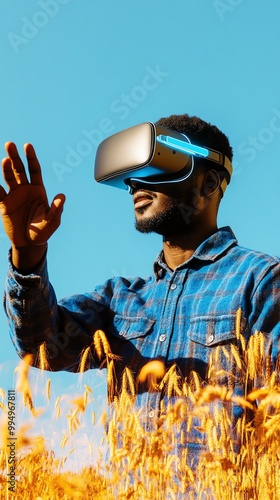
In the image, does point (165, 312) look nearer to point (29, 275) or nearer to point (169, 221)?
point (169, 221)

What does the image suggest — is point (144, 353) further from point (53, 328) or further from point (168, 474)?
point (168, 474)

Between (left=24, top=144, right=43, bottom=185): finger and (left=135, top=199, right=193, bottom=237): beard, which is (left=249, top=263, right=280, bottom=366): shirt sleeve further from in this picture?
(left=24, top=144, right=43, bottom=185): finger

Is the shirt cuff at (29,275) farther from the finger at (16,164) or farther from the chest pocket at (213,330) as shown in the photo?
the chest pocket at (213,330)

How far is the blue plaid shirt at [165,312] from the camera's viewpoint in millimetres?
2723

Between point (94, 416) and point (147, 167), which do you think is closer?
point (94, 416)

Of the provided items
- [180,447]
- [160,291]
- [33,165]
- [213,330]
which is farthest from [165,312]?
[33,165]

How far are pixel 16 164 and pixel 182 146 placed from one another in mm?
791

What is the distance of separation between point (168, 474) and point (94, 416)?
1.12 ft

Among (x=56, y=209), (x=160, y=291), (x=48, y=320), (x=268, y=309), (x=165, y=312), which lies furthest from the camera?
(x=160, y=291)

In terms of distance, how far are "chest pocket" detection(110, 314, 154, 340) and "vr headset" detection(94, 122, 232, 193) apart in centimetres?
56

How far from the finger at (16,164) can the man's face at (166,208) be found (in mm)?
641

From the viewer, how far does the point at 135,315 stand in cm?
300

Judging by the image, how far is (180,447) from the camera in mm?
2555

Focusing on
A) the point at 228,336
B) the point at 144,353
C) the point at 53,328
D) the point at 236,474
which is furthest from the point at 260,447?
the point at 53,328
